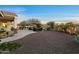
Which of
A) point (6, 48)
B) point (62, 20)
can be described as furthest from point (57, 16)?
point (6, 48)

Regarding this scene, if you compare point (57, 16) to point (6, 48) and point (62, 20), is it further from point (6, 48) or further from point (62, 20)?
point (6, 48)

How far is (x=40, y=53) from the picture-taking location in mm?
7512

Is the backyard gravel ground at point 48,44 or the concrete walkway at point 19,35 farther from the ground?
the concrete walkway at point 19,35

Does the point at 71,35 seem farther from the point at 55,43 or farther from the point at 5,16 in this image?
the point at 5,16

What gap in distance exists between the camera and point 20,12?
7508mm

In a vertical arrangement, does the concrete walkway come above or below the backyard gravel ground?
above

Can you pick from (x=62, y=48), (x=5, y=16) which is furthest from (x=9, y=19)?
(x=62, y=48)

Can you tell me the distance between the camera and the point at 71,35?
7.54 metres

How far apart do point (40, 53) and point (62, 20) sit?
1.19 feet

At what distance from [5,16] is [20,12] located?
143 millimetres
